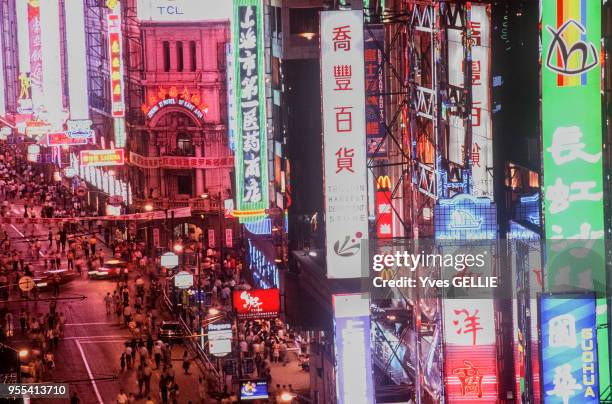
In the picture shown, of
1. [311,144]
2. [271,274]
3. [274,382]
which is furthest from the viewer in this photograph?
[271,274]

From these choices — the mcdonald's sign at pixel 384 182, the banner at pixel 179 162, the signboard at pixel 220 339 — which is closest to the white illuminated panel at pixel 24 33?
the banner at pixel 179 162

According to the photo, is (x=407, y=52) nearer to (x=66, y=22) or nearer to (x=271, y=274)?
(x=271, y=274)

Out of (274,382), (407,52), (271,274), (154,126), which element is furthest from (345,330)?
(154,126)

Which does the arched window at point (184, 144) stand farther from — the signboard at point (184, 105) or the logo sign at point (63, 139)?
the logo sign at point (63, 139)

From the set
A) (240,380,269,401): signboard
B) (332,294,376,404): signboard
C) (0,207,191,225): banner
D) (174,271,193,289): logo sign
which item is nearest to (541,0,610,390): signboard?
(332,294,376,404): signboard

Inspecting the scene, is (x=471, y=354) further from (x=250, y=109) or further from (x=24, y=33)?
(x=24, y=33)

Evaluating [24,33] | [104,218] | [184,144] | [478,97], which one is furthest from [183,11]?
[478,97]
